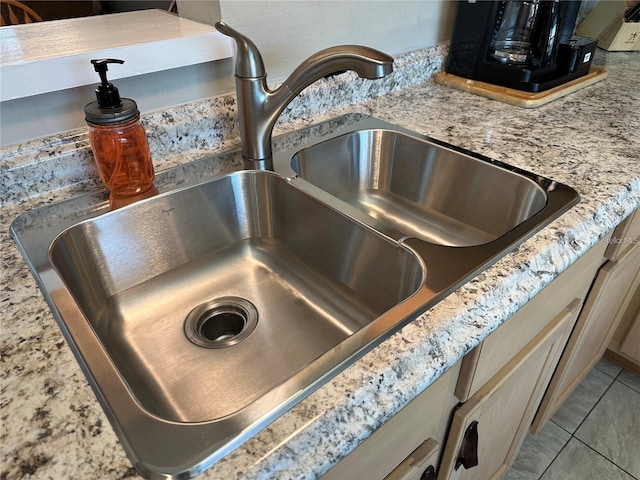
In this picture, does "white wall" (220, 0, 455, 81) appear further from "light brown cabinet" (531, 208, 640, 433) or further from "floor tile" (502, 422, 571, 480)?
"floor tile" (502, 422, 571, 480)

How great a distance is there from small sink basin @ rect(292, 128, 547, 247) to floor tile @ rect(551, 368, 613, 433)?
863 millimetres

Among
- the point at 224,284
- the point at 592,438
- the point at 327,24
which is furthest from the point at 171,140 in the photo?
the point at 592,438

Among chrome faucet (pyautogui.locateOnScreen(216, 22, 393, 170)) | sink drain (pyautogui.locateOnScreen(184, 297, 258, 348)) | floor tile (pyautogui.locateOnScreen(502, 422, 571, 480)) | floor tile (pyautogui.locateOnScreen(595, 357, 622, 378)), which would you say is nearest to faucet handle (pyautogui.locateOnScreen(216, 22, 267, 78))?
chrome faucet (pyautogui.locateOnScreen(216, 22, 393, 170))

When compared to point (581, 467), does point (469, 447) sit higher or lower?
higher

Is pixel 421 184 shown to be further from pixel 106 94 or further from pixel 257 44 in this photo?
pixel 106 94

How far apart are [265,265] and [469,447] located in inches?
18.4

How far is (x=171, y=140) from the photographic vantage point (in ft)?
2.85

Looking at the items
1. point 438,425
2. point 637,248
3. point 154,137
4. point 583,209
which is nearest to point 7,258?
point 154,137

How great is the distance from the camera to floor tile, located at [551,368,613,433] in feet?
4.74

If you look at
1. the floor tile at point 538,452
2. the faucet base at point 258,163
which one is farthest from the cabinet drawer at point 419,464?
the floor tile at point 538,452

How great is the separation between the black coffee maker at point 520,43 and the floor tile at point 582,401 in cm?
98

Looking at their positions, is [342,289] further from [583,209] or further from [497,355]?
[583,209]

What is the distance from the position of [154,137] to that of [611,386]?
5.18ft

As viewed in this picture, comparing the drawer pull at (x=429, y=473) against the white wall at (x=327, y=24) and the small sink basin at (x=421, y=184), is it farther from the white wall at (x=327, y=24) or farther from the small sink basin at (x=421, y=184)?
the white wall at (x=327, y=24)
